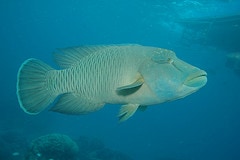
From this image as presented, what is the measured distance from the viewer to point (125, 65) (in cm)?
288

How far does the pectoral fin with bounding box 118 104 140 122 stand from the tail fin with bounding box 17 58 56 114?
2.71ft

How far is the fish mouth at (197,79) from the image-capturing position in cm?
265

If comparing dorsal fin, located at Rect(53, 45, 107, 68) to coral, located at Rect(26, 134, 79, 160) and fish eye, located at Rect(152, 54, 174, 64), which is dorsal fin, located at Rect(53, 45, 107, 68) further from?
coral, located at Rect(26, 134, 79, 160)

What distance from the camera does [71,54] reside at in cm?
321

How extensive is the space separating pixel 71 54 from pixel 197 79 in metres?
1.46

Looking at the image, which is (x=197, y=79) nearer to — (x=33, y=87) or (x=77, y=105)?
(x=77, y=105)

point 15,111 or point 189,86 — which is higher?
point 189,86

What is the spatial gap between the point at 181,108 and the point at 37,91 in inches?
7199

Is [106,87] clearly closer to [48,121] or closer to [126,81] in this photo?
[126,81]

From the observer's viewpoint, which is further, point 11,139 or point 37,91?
point 11,139

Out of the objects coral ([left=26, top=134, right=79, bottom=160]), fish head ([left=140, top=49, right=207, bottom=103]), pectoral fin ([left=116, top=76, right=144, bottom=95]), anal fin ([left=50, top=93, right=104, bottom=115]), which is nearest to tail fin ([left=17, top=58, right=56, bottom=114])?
anal fin ([left=50, top=93, right=104, bottom=115])

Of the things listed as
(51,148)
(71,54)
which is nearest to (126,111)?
(71,54)

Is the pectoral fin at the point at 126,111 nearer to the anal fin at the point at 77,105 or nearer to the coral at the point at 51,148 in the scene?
the anal fin at the point at 77,105

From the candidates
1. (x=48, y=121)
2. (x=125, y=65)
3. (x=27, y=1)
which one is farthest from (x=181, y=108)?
(x=125, y=65)
